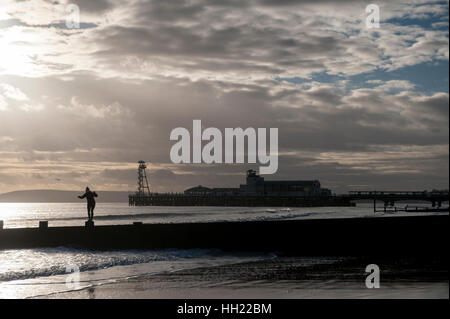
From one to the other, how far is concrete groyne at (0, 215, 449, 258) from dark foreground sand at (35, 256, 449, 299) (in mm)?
5638

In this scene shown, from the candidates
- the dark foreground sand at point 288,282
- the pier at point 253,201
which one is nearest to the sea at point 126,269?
the dark foreground sand at point 288,282

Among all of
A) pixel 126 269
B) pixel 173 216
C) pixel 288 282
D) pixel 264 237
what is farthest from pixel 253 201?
pixel 288 282

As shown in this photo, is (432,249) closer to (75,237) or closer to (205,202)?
(75,237)

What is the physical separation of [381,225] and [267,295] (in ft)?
57.7

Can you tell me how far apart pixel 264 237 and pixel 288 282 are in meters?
11.9

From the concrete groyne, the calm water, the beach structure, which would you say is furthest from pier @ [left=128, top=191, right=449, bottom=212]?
the concrete groyne

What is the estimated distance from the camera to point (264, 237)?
81.1 feet

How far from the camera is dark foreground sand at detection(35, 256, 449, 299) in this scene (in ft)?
36.3

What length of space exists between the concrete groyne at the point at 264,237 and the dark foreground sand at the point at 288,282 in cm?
564

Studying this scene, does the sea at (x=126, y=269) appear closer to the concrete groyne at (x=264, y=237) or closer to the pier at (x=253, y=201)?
the concrete groyne at (x=264, y=237)

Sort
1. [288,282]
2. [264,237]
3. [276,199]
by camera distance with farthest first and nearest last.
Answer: [276,199] → [264,237] → [288,282]

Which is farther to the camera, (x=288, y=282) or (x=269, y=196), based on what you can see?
(x=269, y=196)

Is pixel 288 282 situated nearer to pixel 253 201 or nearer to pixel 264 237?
A: pixel 264 237
